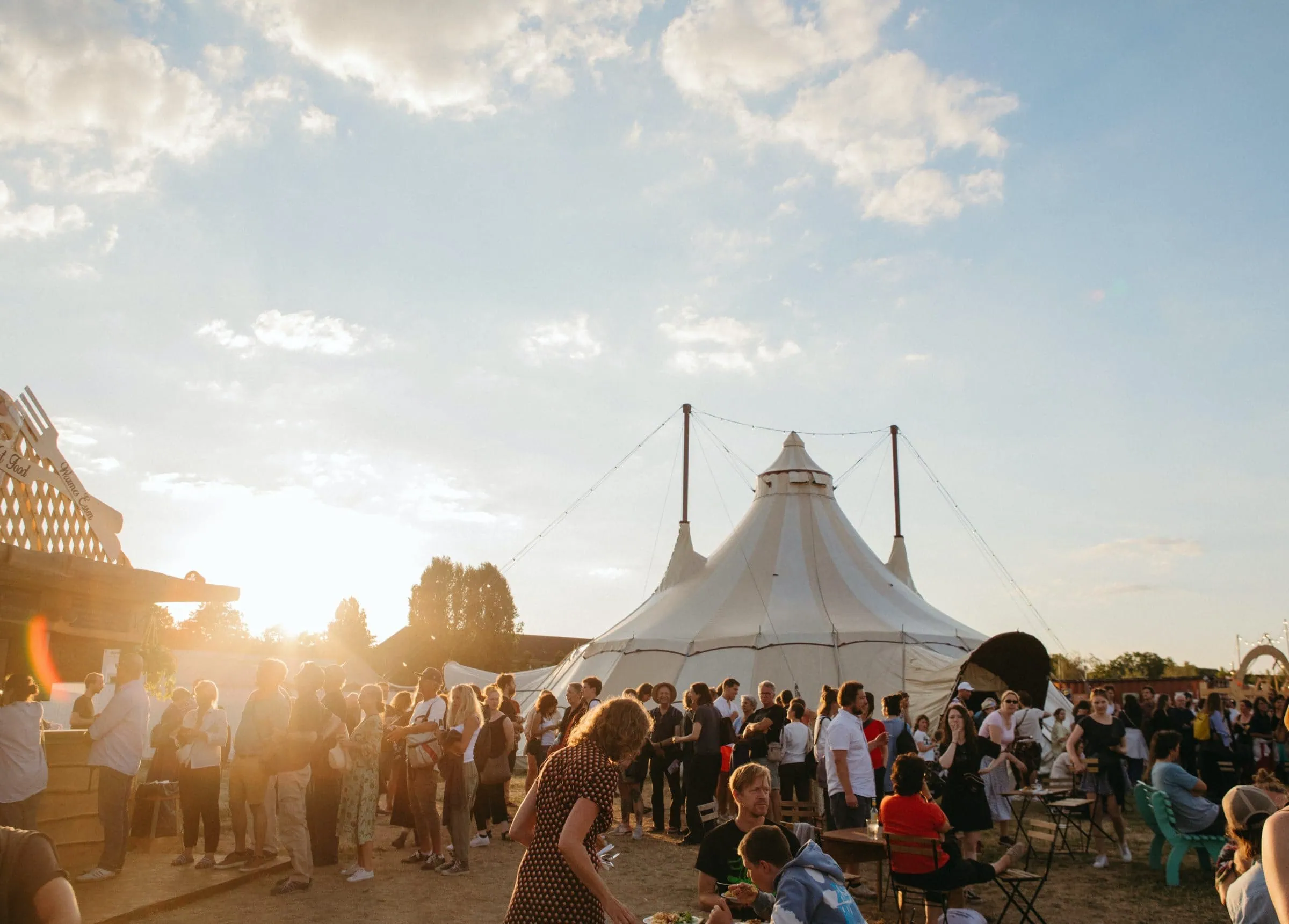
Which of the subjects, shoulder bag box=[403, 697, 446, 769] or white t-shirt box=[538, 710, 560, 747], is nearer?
shoulder bag box=[403, 697, 446, 769]

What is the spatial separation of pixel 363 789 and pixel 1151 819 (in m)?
6.23

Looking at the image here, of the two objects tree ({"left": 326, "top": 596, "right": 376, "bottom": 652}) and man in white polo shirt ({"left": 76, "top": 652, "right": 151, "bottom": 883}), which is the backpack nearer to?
man in white polo shirt ({"left": 76, "top": 652, "right": 151, "bottom": 883})

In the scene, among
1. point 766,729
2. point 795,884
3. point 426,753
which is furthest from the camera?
point 766,729

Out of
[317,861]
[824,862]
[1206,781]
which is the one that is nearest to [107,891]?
[317,861]

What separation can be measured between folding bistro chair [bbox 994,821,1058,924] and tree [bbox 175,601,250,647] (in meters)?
23.0

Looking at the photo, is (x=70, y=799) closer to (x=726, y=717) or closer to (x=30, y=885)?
(x=726, y=717)

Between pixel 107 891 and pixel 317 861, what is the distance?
5.55ft

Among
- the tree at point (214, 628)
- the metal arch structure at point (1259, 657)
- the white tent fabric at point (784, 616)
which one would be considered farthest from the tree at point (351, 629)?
the metal arch structure at point (1259, 657)

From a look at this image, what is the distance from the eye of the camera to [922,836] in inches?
191

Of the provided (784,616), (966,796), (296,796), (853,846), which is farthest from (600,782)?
(784,616)

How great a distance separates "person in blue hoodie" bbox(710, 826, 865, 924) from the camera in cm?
302

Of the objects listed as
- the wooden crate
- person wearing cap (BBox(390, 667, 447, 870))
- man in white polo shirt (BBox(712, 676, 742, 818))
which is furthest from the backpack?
the wooden crate

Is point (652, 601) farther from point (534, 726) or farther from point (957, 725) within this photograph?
point (957, 725)

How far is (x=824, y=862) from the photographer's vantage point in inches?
123
